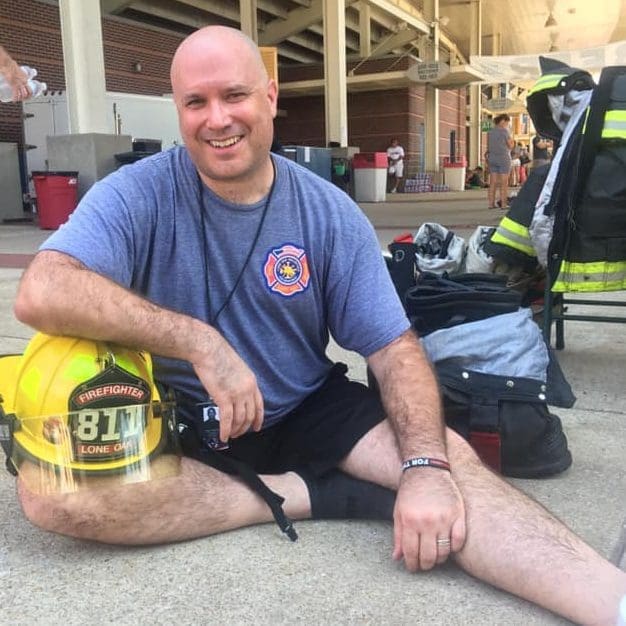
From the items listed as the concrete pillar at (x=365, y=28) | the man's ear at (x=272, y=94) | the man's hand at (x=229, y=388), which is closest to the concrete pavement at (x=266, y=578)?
the man's hand at (x=229, y=388)

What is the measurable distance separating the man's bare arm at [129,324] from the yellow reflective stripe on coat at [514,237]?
2.10m

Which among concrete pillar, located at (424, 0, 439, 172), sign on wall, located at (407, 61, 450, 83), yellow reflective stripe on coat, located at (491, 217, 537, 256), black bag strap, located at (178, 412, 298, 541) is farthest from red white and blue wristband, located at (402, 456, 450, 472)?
concrete pillar, located at (424, 0, 439, 172)

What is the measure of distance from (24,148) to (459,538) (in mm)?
15432

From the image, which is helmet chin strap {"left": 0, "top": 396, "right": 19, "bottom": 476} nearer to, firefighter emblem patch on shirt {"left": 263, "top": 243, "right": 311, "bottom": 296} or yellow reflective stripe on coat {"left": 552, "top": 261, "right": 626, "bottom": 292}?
firefighter emblem patch on shirt {"left": 263, "top": 243, "right": 311, "bottom": 296}

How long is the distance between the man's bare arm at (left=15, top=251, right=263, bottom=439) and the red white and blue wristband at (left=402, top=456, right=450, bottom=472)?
38cm

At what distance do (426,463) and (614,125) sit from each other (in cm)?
185

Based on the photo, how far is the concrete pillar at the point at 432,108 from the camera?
25.3 meters

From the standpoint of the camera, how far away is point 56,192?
11.0 m

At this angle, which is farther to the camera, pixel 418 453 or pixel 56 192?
pixel 56 192

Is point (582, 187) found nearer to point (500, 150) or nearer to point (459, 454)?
point (459, 454)

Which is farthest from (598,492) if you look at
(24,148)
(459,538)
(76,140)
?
(24,148)

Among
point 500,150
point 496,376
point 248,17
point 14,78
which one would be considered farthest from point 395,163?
point 496,376

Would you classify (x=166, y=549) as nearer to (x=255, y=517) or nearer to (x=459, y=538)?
(x=255, y=517)

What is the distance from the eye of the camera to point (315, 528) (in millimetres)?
2133
